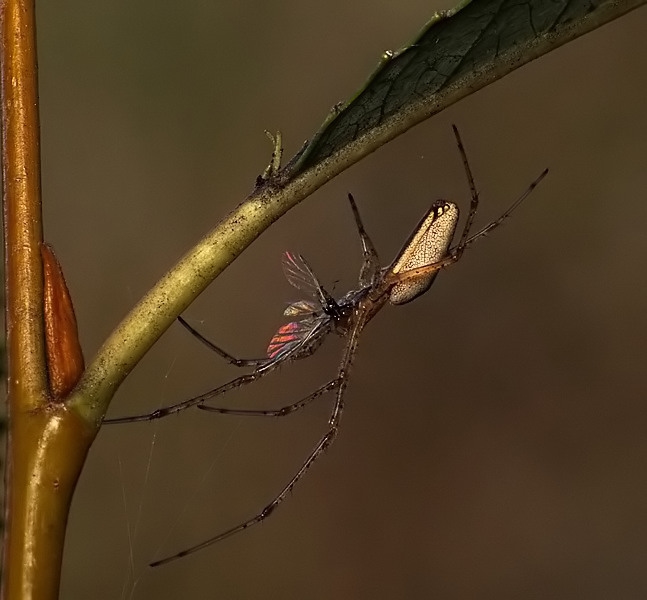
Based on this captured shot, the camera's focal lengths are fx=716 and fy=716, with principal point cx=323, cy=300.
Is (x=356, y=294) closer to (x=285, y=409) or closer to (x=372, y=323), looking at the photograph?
(x=285, y=409)

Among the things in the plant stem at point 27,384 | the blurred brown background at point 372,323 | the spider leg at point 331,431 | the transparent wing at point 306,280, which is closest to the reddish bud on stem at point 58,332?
the plant stem at point 27,384

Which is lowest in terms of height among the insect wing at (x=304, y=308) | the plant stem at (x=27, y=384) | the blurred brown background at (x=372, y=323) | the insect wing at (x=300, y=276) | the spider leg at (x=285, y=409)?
the plant stem at (x=27, y=384)

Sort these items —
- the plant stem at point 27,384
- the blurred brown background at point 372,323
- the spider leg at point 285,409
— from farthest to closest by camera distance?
1. the blurred brown background at point 372,323
2. the spider leg at point 285,409
3. the plant stem at point 27,384

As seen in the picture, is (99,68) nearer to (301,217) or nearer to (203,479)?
(301,217)

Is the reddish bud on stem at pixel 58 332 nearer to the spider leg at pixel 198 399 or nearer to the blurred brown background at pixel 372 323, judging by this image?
the spider leg at pixel 198 399

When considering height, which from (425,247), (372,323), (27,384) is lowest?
(27,384)

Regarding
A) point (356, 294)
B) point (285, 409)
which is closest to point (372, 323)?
point (356, 294)

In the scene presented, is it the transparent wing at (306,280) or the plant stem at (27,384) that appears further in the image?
the transparent wing at (306,280)

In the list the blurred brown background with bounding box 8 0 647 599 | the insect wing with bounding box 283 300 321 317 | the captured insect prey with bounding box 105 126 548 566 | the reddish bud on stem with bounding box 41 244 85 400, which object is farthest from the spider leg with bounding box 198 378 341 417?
the blurred brown background with bounding box 8 0 647 599
